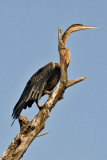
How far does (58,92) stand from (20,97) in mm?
1545

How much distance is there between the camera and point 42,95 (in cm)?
1097

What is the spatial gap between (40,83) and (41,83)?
0.03 meters

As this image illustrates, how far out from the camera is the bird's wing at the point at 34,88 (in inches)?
405

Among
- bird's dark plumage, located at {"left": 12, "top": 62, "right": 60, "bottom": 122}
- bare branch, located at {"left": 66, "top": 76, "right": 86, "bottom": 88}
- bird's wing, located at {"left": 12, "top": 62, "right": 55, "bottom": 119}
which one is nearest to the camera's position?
bare branch, located at {"left": 66, "top": 76, "right": 86, "bottom": 88}

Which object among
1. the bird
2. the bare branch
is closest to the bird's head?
the bird

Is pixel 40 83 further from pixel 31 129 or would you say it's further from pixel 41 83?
pixel 31 129

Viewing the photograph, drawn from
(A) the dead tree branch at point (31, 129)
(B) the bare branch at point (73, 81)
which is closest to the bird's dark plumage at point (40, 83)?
(A) the dead tree branch at point (31, 129)

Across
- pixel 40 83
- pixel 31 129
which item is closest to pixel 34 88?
pixel 40 83

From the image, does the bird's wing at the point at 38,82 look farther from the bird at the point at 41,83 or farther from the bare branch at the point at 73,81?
the bare branch at the point at 73,81

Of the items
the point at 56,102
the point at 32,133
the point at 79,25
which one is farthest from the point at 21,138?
the point at 79,25

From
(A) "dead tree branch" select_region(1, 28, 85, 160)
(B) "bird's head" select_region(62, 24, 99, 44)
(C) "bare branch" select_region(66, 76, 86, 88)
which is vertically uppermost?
(B) "bird's head" select_region(62, 24, 99, 44)

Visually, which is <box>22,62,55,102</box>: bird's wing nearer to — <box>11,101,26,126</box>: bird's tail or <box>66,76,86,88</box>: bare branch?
<box>11,101,26,126</box>: bird's tail

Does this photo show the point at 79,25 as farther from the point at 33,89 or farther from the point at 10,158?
the point at 10,158

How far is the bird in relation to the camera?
34.0ft
